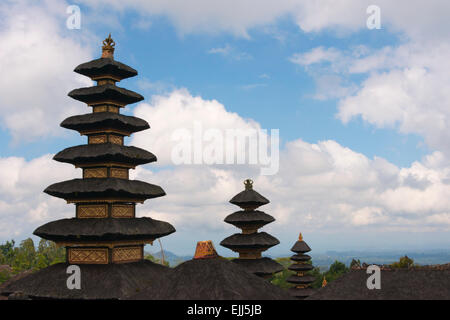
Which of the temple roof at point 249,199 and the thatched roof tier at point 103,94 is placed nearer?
the thatched roof tier at point 103,94

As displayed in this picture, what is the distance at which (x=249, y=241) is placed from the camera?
33.6 m

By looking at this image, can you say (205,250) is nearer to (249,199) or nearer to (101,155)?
(101,155)

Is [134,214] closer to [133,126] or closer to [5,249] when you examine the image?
[133,126]

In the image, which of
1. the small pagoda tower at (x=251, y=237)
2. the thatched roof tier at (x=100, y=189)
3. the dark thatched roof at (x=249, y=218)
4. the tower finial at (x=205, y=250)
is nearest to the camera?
the tower finial at (x=205, y=250)

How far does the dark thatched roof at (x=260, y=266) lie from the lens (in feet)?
108

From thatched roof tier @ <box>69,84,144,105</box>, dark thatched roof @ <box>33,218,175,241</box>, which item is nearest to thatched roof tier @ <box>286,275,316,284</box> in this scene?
dark thatched roof @ <box>33,218,175,241</box>

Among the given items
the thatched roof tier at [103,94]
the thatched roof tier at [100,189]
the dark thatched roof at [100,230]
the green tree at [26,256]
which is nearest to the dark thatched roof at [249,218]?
the dark thatched roof at [100,230]

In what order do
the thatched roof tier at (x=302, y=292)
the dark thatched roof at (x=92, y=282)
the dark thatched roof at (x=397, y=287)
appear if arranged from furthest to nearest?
1. the thatched roof tier at (x=302, y=292)
2. the dark thatched roof at (x=92, y=282)
3. the dark thatched roof at (x=397, y=287)

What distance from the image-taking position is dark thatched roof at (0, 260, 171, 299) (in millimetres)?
23969

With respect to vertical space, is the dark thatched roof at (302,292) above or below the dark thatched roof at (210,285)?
below

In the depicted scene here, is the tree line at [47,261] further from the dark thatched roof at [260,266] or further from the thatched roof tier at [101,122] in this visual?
the thatched roof tier at [101,122]

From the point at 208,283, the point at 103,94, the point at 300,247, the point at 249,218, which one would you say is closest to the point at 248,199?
the point at 249,218

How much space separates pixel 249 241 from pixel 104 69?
15.6m

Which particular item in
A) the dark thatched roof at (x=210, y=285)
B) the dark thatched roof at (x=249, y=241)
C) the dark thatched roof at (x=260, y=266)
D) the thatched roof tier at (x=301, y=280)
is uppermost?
the dark thatched roof at (x=249, y=241)
